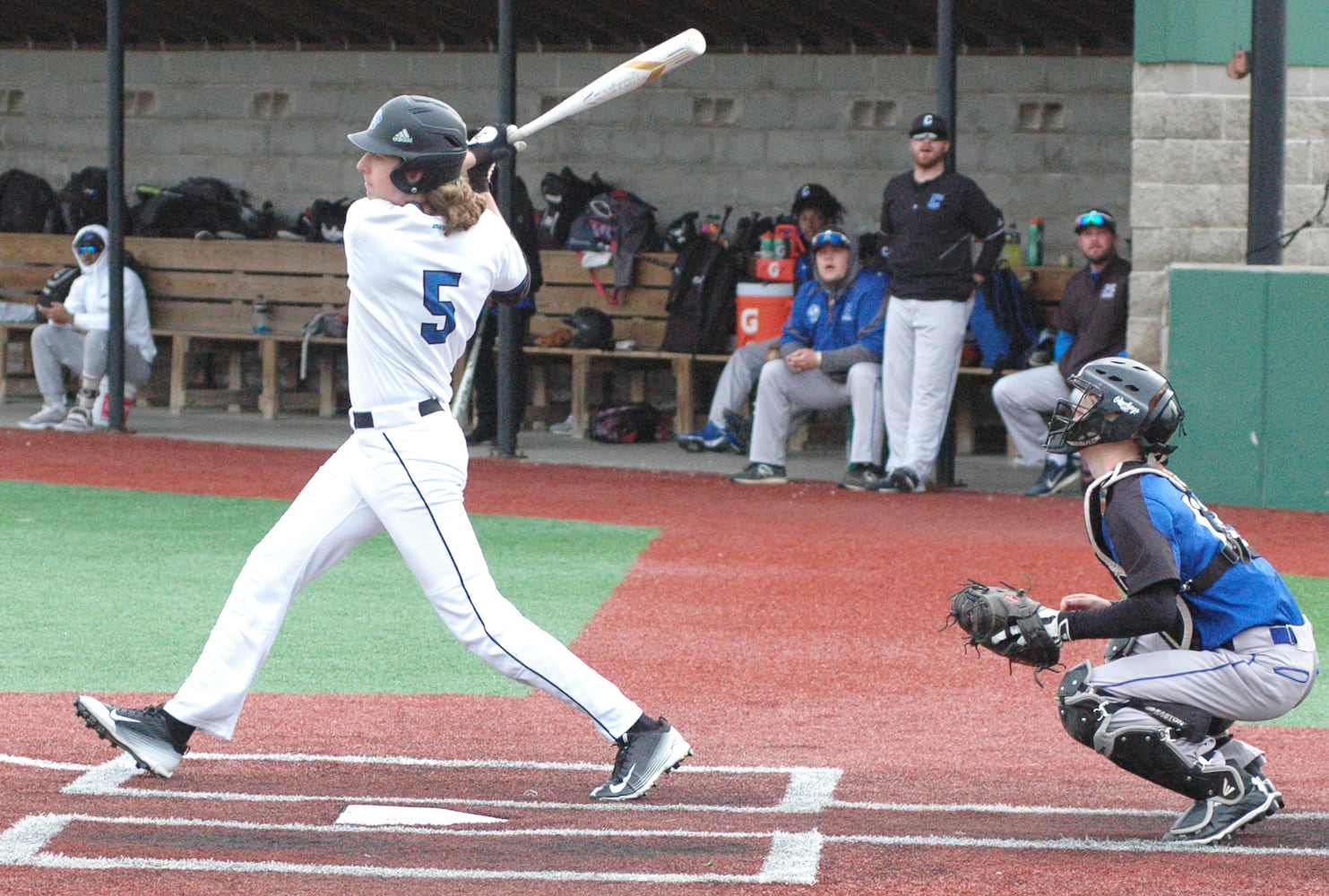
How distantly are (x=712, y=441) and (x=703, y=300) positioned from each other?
0.98 metres

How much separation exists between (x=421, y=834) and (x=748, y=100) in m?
9.81

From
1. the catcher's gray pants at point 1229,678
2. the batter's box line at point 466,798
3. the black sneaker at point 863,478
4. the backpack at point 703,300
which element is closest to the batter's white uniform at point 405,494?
the batter's box line at point 466,798

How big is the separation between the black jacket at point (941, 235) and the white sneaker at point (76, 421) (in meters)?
5.53

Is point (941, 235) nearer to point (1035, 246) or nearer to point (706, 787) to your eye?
point (1035, 246)

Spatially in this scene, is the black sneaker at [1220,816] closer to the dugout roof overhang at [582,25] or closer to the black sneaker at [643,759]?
the black sneaker at [643,759]

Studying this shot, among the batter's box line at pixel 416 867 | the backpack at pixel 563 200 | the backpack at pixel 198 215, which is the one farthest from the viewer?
the backpack at pixel 198 215

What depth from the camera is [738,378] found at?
11.3m

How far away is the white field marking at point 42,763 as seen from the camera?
4.51m

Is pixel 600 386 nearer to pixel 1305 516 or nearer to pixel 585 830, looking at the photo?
pixel 1305 516

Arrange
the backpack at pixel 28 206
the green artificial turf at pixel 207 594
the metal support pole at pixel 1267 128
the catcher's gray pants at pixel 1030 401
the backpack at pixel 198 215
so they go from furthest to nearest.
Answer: the backpack at pixel 28 206, the backpack at pixel 198 215, the catcher's gray pants at pixel 1030 401, the metal support pole at pixel 1267 128, the green artificial turf at pixel 207 594

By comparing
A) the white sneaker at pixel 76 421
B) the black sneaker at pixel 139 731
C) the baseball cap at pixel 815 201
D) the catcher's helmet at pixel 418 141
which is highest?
the baseball cap at pixel 815 201

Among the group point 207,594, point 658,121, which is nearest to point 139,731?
point 207,594

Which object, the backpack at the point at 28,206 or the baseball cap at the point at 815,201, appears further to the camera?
the backpack at the point at 28,206

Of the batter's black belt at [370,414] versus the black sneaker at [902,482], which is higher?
the batter's black belt at [370,414]
